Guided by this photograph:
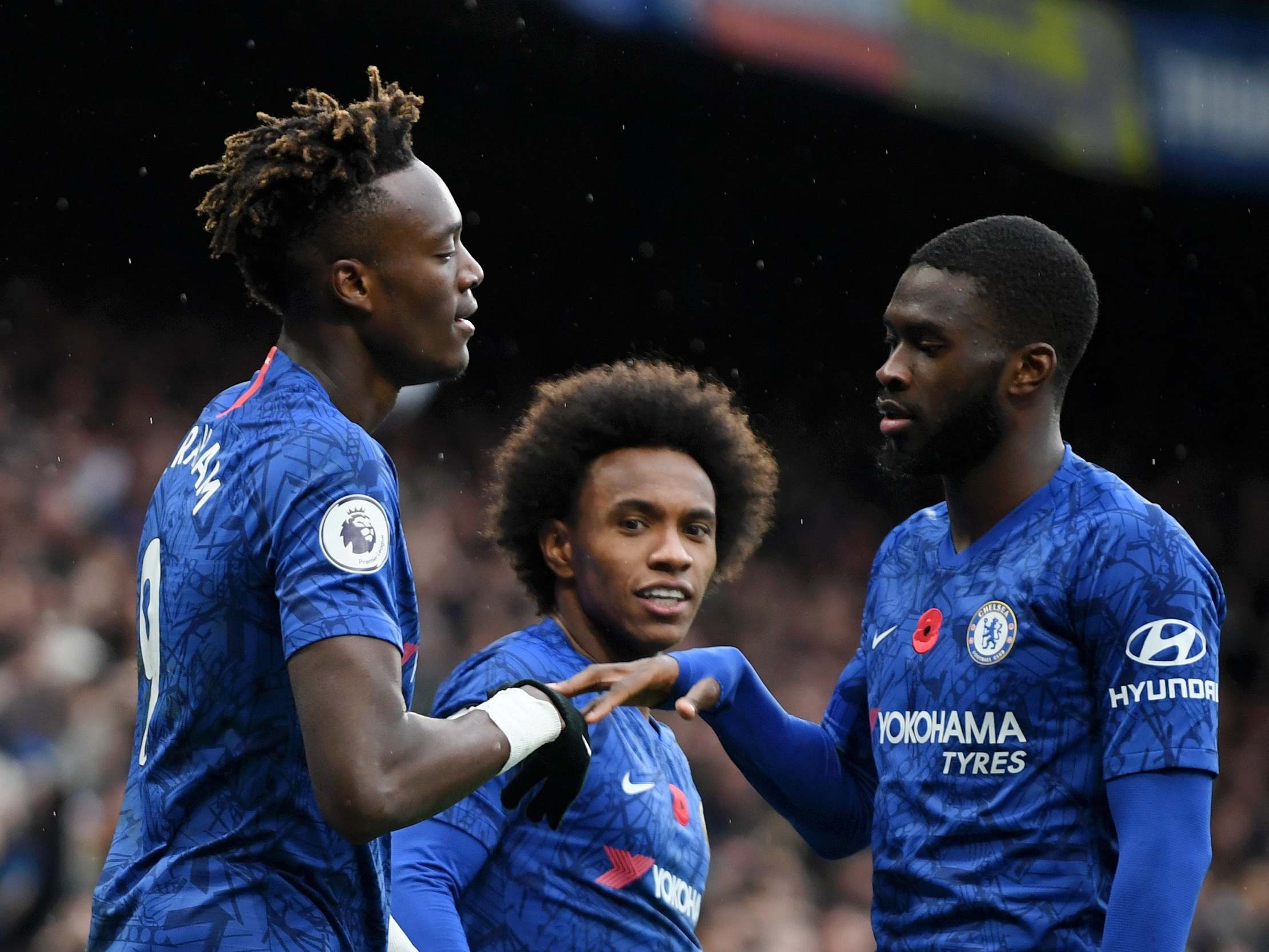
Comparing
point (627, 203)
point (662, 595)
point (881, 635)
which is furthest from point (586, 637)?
point (627, 203)

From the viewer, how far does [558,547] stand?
3.88 m

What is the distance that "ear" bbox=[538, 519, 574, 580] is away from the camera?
384 cm

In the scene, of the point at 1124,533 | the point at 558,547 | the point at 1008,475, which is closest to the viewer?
the point at 1124,533

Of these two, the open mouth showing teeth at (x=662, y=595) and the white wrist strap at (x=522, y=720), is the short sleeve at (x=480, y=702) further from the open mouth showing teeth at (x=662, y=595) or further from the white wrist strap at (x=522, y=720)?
the white wrist strap at (x=522, y=720)

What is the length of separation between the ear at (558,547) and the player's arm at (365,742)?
4.98 feet

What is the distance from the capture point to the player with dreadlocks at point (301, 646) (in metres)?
2.26

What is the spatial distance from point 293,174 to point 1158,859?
5.78ft

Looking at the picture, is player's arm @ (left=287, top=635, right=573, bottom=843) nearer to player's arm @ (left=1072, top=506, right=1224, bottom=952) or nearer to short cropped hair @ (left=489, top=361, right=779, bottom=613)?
player's arm @ (left=1072, top=506, right=1224, bottom=952)

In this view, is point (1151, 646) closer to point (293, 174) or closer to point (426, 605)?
point (293, 174)

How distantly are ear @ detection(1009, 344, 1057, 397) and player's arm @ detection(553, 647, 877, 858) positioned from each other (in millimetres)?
734

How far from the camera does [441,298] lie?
2736 millimetres

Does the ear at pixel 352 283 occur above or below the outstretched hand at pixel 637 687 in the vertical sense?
above

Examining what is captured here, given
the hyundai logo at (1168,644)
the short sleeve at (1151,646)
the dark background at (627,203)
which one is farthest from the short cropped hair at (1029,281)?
the dark background at (627,203)

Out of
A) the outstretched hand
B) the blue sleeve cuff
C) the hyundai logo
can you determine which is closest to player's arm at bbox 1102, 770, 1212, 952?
the hyundai logo
